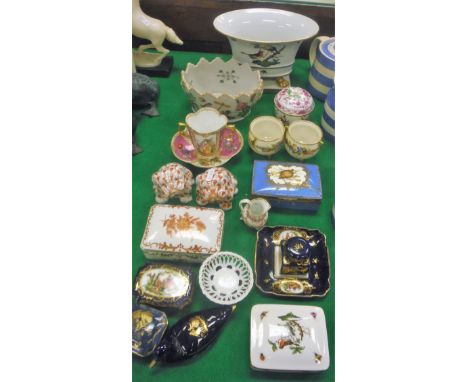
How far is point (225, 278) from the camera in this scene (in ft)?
3.77

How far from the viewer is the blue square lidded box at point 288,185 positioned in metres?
1.32

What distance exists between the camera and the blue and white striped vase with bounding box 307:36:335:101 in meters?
1.69

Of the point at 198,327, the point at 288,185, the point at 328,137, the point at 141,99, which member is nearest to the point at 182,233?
the point at 198,327

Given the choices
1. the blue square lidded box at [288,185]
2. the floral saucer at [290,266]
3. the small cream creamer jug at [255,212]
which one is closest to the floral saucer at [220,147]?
the blue square lidded box at [288,185]

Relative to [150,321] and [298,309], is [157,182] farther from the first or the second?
[298,309]

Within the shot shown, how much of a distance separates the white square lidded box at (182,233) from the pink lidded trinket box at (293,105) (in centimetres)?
61

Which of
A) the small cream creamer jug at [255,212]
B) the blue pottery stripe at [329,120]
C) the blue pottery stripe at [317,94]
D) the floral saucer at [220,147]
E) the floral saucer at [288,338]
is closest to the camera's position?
the floral saucer at [288,338]

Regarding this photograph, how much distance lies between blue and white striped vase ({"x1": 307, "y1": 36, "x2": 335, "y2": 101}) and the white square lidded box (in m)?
0.92

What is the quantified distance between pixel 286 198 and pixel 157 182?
1.54 feet

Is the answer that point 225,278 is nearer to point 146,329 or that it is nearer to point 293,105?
point 146,329

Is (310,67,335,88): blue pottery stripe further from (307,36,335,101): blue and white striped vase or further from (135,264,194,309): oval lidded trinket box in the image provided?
(135,264,194,309): oval lidded trinket box

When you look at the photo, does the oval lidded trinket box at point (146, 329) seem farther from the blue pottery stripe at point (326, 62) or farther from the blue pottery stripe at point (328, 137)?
the blue pottery stripe at point (326, 62)

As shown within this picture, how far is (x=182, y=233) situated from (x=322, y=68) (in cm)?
107

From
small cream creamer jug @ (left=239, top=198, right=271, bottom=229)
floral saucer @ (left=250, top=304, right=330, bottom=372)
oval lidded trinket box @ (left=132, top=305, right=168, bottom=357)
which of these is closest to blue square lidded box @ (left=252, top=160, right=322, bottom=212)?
small cream creamer jug @ (left=239, top=198, right=271, bottom=229)
